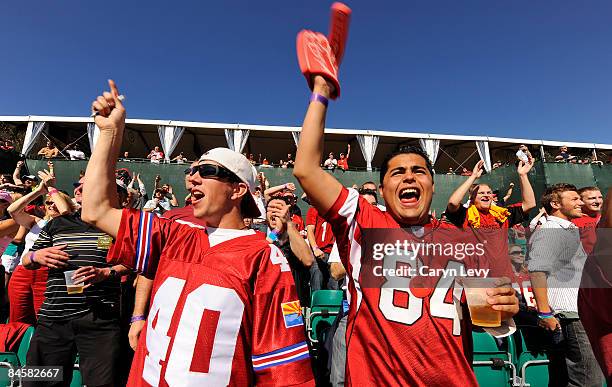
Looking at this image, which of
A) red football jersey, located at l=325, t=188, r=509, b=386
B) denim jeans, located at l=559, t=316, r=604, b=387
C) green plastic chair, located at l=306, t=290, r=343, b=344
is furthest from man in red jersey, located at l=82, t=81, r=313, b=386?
denim jeans, located at l=559, t=316, r=604, b=387

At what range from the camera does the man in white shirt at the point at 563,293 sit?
296 cm

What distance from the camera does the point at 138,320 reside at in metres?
2.44

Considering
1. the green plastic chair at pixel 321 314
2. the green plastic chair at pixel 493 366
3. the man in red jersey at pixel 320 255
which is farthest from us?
the man in red jersey at pixel 320 255

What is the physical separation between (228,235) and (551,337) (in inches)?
140

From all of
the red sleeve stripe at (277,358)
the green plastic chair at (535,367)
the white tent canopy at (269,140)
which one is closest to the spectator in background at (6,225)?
the red sleeve stripe at (277,358)

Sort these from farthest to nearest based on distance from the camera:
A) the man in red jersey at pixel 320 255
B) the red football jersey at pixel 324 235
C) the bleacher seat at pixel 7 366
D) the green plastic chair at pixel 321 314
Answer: the man in red jersey at pixel 320 255 < the red football jersey at pixel 324 235 < the green plastic chair at pixel 321 314 < the bleacher seat at pixel 7 366

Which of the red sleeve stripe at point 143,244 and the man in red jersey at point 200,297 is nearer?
the man in red jersey at point 200,297

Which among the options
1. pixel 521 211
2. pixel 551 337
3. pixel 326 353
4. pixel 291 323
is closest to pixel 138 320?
pixel 291 323

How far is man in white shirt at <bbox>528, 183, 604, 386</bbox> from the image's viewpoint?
117 inches

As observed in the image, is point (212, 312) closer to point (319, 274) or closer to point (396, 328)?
point (396, 328)

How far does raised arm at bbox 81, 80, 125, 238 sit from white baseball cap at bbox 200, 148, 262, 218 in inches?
Result: 19.5

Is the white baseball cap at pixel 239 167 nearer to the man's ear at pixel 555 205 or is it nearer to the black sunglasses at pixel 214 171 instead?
the black sunglasses at pixel 214 171

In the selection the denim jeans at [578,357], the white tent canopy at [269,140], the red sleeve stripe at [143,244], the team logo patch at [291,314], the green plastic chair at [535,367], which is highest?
the white tent canopy at [269,140]

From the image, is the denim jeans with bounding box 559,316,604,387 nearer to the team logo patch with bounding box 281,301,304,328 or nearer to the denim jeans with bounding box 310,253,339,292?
the team logo patch with bounding box 281,301,304,328
